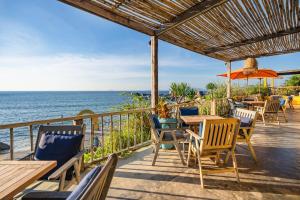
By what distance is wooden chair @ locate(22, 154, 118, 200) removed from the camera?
77 cm

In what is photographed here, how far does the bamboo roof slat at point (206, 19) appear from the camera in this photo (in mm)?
3543

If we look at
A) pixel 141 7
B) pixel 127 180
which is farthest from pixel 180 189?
pixel 141 7

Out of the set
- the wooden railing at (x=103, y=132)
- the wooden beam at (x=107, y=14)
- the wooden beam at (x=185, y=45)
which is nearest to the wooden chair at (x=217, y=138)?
the wooden railing at (x=103, y=132)

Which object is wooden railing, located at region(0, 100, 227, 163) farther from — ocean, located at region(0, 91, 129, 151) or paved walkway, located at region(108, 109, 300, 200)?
ocean, located at region(0, 91, 129, 151)

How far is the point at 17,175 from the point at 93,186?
0.94 meters

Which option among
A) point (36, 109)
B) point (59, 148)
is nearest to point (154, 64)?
point (59, 148)

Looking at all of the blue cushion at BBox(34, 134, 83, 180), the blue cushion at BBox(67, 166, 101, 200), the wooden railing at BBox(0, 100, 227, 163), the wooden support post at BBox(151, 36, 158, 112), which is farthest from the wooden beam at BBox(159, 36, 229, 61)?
the blue cushion at BBox(67, 166, 101, 200)

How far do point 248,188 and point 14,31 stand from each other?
14155 millimetres

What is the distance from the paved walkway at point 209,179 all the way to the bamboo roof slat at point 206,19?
2.66m

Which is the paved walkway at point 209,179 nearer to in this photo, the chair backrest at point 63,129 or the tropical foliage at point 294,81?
the chair backrest at point 63,129

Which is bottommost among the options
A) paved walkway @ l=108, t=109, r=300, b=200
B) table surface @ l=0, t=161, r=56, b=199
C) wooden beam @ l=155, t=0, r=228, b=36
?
paved walkway @ l=108, t=109, r=300, b=200

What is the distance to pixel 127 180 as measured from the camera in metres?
2.89

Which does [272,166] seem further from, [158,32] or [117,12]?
[117,12]

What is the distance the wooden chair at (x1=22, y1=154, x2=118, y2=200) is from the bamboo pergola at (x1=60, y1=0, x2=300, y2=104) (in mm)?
2714
